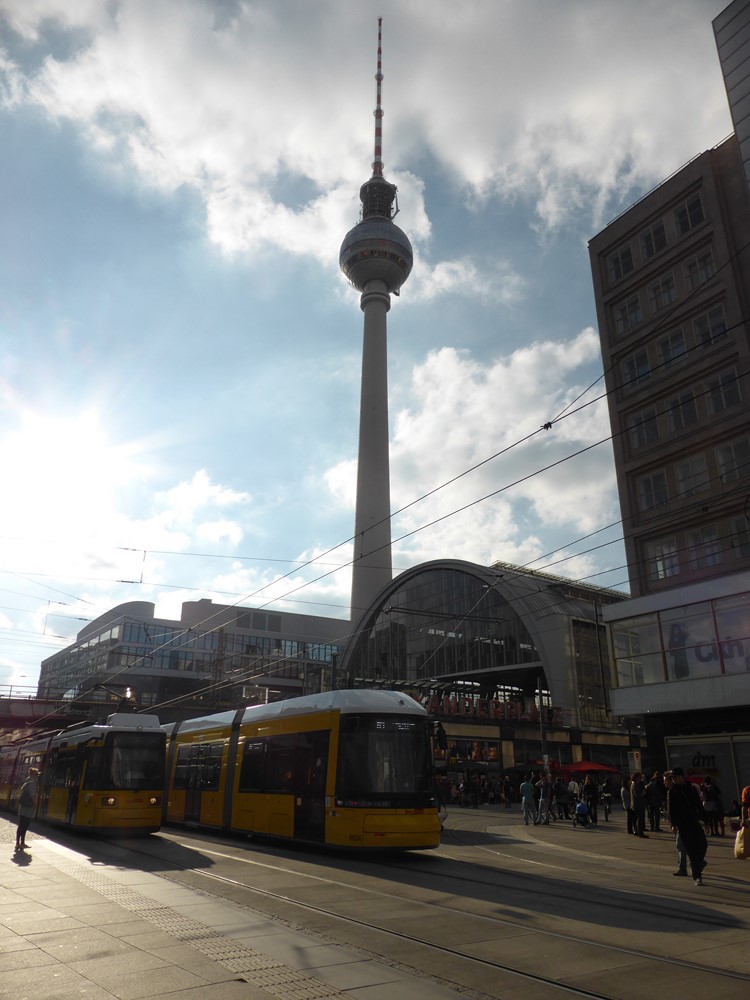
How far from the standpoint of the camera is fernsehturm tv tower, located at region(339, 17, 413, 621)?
82250mm

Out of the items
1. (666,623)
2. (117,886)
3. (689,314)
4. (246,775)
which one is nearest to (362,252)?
(689,314)

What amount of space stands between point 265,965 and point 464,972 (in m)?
1.72

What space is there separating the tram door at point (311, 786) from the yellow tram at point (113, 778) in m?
5.10

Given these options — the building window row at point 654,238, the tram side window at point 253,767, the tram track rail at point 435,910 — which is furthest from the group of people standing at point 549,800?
the building window row at point 654,238

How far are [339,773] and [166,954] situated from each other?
8.02 metres

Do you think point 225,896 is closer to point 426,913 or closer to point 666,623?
point 426,913

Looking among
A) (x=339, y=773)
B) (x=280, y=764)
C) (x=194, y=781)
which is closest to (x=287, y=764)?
(x=280, y=764)

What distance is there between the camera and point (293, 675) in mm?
89562

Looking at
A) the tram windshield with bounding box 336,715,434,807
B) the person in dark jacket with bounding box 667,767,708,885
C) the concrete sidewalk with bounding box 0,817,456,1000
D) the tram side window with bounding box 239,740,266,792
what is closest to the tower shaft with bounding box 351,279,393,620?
the tram side window with bounding box 239,740,266,792

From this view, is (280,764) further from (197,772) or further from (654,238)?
(654,238)

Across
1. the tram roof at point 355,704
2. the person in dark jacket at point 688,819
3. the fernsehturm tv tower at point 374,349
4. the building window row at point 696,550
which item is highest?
the fernsehturm tv tower at point 374,349

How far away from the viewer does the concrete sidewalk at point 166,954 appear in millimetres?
5746

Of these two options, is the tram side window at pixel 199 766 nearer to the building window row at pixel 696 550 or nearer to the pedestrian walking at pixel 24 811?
the pedestrian walking at pixel 24 811

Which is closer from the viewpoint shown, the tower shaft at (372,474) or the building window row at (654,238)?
the building window row at (654,238)
